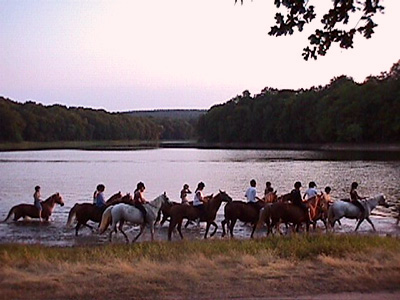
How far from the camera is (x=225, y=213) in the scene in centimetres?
1916

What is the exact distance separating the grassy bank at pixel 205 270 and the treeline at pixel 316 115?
84.9 metres

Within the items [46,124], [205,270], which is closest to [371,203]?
[205,270]

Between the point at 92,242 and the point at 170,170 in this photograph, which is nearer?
the point at 92,242

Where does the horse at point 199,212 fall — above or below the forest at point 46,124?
below

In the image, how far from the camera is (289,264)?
34.6 feet

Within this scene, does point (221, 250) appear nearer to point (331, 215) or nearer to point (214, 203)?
point (214, 203)

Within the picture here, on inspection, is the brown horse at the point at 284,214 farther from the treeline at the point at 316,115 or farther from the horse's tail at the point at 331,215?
the treeline at the point at 316,115

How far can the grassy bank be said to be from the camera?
877 cm

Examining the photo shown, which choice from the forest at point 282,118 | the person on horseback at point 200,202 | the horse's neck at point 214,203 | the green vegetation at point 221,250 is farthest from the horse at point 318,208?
the forest at point 282,118

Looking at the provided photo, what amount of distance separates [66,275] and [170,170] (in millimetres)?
49130

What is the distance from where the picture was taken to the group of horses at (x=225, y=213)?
18297mm

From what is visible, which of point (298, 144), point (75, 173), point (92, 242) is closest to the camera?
point (92, 242)

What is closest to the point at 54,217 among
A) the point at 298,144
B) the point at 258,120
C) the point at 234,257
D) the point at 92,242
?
the point at 92,242

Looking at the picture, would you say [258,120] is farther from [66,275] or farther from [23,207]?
[66,275]
